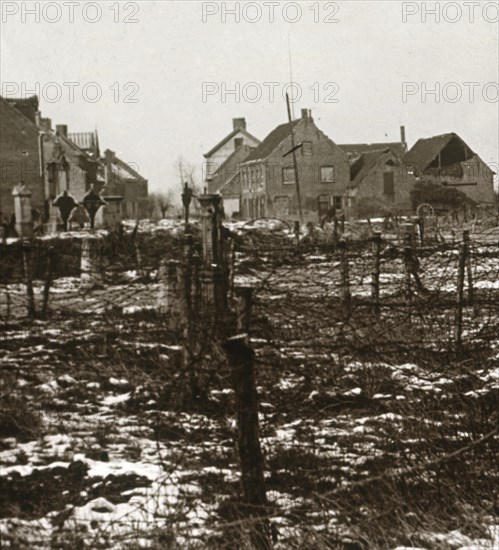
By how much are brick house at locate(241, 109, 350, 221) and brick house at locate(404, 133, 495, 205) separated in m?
6.34

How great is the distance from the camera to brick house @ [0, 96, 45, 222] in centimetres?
4938

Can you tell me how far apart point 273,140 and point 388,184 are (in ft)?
31.5

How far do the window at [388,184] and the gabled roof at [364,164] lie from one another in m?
1.35

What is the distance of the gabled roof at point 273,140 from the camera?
62959 mm

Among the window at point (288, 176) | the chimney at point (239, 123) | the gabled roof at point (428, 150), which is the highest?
the chimney at point (239, 123)

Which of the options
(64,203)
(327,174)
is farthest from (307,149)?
(64,203)

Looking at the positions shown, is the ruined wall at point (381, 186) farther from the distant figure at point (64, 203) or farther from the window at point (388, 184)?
the distant figure at point (64, 203)

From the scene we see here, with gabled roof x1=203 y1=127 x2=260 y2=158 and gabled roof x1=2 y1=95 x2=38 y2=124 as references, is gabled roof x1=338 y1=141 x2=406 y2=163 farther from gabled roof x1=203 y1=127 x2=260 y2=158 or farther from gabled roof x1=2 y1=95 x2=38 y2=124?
gabled roof x1=2 y1=95 x2=38 y2=124

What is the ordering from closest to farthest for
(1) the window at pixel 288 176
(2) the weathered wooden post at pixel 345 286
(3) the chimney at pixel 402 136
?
(2) the weathered wooden post at pixel 345 286 → (1) the window at pixel 288 176 → (3) the chimney at pixel 402 136

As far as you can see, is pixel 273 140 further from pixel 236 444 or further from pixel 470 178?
pixel 236 444

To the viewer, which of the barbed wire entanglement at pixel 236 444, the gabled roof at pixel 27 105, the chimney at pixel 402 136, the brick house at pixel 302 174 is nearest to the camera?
the barbed wire entanglement at pixel 236 444

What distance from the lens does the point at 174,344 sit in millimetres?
8555

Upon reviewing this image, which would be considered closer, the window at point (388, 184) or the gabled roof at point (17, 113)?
the gabled roof at point (17, 113)

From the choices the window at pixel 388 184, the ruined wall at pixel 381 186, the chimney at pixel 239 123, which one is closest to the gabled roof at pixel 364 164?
the ruined wall at pixel 381 186
